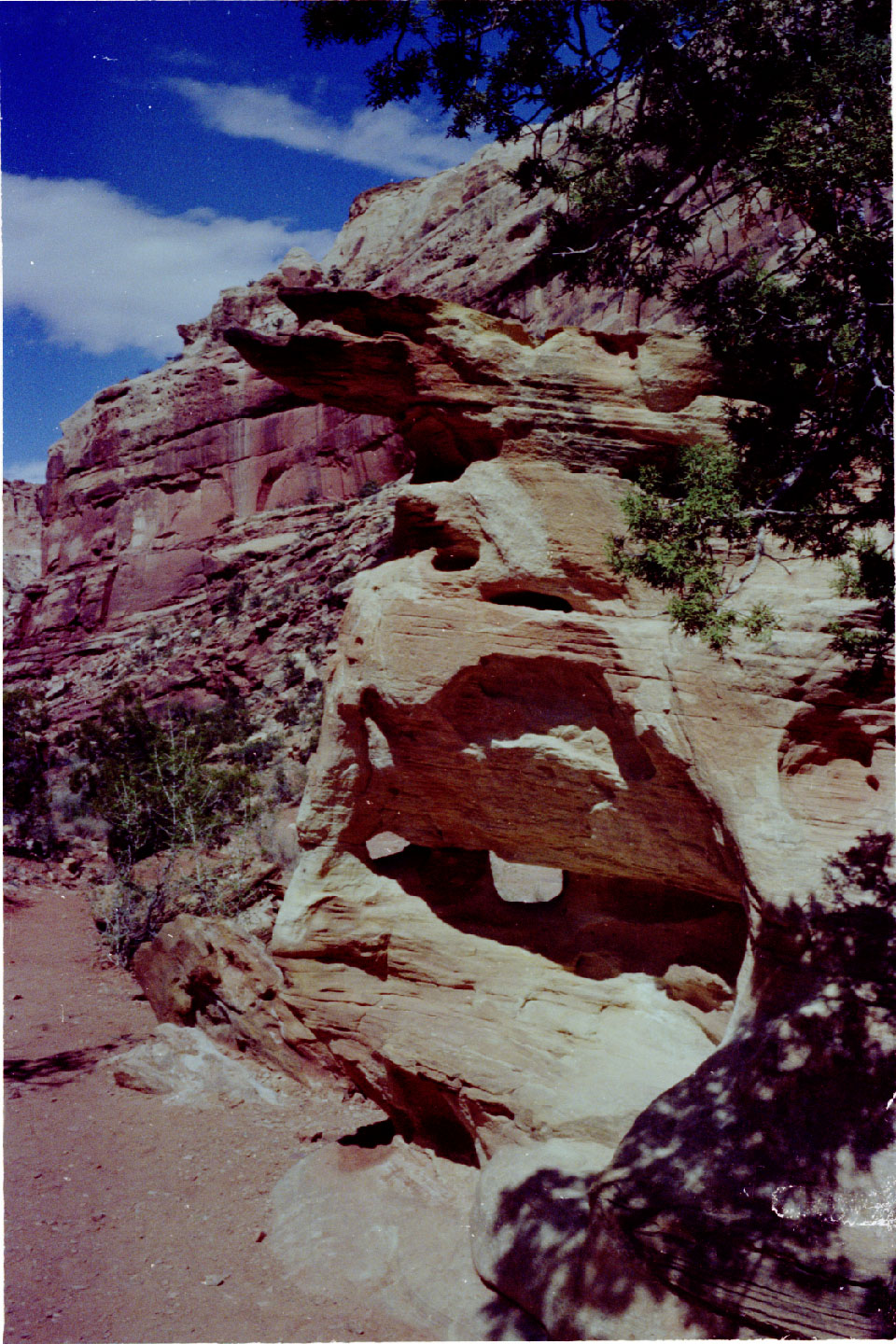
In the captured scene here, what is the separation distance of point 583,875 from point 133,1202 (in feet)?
14.1

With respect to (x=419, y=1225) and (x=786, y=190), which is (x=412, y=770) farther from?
(x=786, y=190)

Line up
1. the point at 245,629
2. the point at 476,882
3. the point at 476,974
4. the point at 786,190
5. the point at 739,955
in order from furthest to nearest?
1. the point at 245,629
2. the point at 476,882
3. the point at 476,974
4. the point at 739,955
5. the point at 786,190

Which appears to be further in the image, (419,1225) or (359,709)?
(359,709)

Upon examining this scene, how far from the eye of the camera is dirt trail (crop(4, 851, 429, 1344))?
519 centimetres

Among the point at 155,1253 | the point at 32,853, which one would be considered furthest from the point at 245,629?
the point at 155,1253

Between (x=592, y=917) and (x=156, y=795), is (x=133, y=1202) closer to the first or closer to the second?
(x=592, y=917)

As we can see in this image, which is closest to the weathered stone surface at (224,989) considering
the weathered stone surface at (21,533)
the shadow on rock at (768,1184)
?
the shadow on rock at (768,1184)

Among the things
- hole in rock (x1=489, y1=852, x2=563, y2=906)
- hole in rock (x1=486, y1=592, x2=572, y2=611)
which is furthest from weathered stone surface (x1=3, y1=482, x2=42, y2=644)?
hole in rock (x1=486, y1=592, x2=572, y2=611)

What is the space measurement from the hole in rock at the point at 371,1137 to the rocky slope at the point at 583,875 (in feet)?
1.45

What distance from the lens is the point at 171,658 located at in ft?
111

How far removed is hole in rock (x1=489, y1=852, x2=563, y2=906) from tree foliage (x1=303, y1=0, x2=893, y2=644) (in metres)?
8.75

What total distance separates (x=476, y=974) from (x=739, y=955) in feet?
6.88

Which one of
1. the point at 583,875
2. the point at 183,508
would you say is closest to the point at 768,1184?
the point at 583,875

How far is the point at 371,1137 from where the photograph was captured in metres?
7.45
